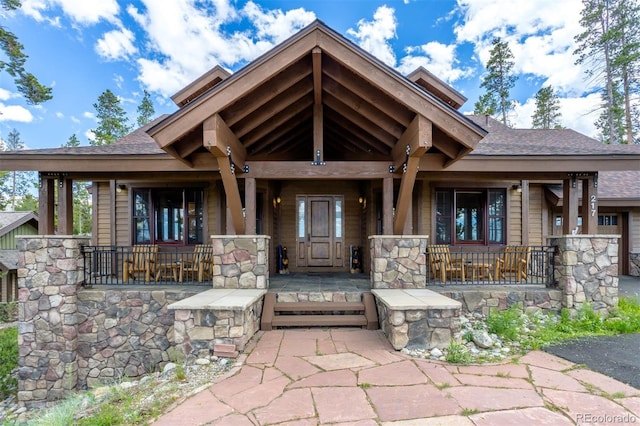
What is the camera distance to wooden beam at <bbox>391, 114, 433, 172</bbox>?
3995 mm

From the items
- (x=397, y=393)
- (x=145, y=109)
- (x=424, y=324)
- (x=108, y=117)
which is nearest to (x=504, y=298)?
(x=424, y=324)

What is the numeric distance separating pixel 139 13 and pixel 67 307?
16495 mm

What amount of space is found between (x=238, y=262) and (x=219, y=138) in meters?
1.93

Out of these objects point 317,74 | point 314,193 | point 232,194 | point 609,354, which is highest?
point 317,74

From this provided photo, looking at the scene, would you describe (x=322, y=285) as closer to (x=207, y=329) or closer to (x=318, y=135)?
(x=207, y=329)

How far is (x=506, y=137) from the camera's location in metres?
9.03

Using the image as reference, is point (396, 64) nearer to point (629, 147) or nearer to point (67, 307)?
point (629, 147)

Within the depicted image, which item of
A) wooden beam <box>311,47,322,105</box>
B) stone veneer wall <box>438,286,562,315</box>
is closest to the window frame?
stone veneer wall <box>438,286,562,315</box>

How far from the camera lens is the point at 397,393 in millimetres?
2584

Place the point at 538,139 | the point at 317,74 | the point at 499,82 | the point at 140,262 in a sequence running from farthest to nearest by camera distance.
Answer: the point at 499,82 < the point at 538,139 < the point at 140,262 < the point at 317,74

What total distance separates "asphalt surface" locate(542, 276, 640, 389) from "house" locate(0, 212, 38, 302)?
14.3 metres

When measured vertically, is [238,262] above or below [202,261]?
above

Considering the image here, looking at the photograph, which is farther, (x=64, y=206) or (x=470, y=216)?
(x=470, y=216)

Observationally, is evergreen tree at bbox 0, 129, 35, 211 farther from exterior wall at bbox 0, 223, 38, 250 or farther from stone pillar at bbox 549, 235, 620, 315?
stone pillar at bbox 549, 235, 620, 315
